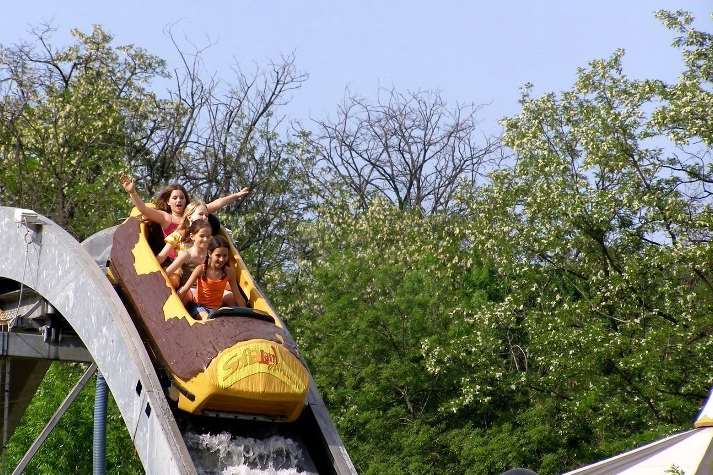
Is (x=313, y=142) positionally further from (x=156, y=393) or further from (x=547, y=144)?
(x=156, y=393)

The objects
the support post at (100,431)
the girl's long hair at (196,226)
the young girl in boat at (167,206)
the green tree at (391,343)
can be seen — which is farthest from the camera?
the green tree at (391,343)

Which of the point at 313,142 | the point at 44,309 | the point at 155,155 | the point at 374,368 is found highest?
the point at 313,142

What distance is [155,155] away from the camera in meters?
29.8

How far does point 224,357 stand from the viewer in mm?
9320

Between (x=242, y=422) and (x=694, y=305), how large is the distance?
30.1ft

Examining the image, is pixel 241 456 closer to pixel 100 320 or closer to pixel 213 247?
pixel 100 320

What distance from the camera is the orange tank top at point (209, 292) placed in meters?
10.4

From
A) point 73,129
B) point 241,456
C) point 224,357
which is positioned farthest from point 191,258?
point 73,129

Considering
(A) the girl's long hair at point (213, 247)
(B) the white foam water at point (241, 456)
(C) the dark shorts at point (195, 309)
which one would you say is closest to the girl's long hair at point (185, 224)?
(A) the girl's long hair at point (213, 247)

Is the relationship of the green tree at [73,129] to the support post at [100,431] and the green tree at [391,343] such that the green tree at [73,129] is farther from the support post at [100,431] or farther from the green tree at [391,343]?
the support post at [100,431]

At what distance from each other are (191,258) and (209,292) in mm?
380

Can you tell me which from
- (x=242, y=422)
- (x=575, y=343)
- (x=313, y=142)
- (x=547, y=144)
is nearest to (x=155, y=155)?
(x=313, y=142)

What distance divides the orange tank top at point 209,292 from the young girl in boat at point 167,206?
0.59 metres

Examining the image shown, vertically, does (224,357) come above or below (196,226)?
below
